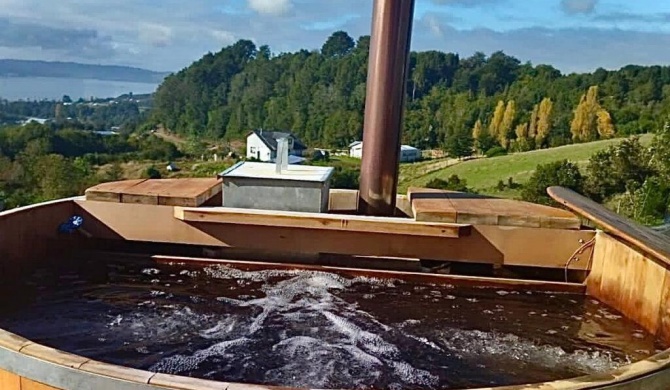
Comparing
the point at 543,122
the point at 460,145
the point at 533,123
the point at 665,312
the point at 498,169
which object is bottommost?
the point at 498,169

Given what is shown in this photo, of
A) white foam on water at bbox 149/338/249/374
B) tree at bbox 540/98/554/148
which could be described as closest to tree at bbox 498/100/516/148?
tree at bbox 540/98/554/148

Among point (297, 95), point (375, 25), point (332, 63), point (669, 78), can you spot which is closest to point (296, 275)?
point (375, 25)

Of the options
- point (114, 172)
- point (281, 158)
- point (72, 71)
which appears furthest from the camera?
point (72, 71)

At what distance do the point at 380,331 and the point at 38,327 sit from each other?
164 cm

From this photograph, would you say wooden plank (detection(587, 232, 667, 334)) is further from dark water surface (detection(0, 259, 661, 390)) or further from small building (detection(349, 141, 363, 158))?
small building (detection(349, 141, 363, 158))

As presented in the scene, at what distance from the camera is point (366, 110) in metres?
4.28

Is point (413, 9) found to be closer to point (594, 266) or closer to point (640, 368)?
point (594, 266)

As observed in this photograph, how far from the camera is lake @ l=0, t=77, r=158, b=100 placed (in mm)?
58534

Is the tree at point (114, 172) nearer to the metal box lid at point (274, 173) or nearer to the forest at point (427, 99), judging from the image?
the forest at point (427, 99)

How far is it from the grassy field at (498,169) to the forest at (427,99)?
2.71 metres

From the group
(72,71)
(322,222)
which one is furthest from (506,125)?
(72,71)

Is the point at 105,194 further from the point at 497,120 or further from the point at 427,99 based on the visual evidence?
the point at 427,99

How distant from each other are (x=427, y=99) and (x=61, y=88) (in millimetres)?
47291

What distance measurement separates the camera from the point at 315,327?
9.66 feet
